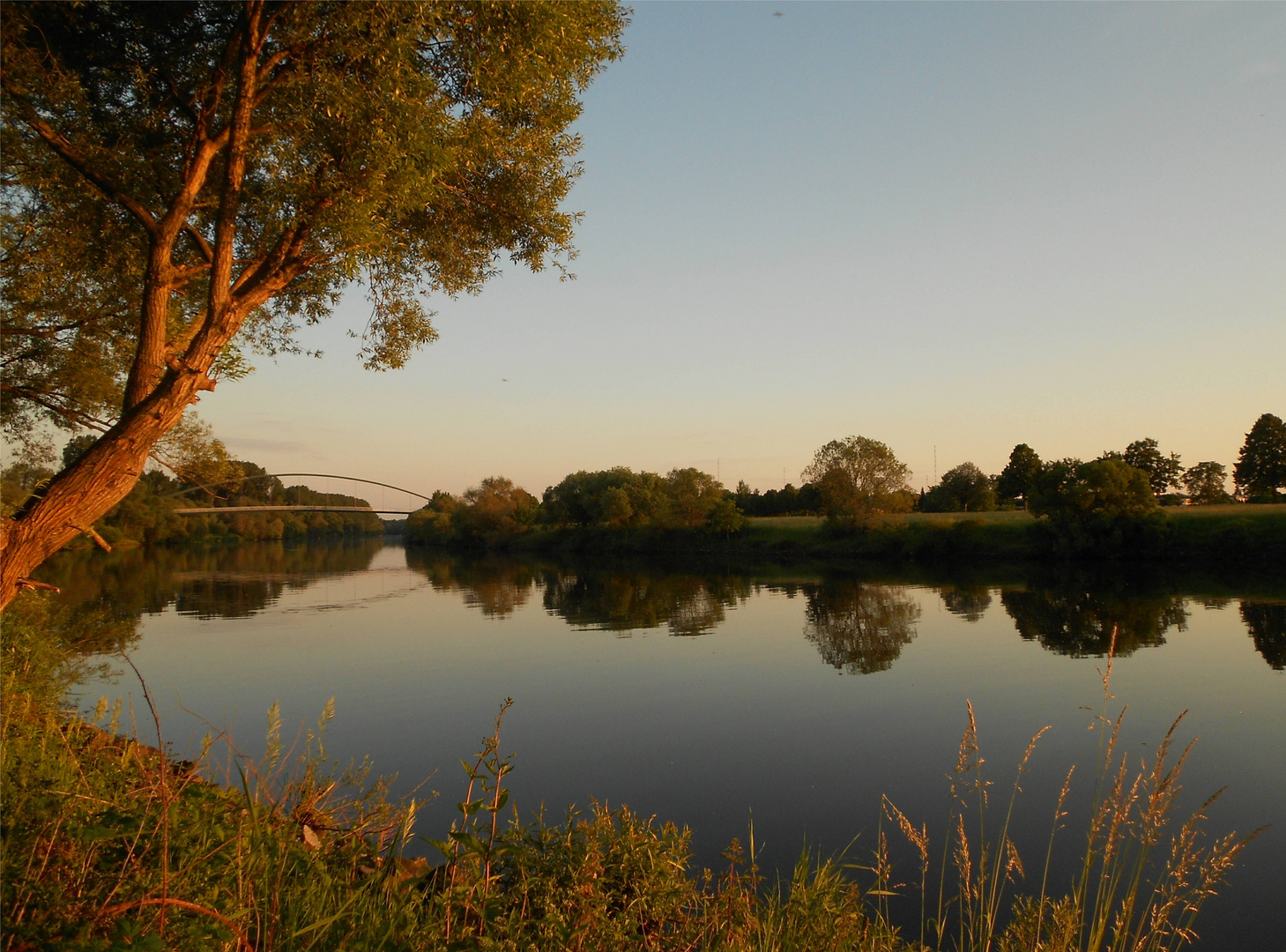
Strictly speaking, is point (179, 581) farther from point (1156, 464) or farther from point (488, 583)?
point (1156, 464)

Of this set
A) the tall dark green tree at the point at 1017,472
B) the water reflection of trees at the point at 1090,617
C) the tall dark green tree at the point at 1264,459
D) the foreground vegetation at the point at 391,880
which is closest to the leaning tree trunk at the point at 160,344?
the foreground vegetation at the point at 391,880

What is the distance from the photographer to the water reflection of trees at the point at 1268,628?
1471cm

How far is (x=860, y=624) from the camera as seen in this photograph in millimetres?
20094

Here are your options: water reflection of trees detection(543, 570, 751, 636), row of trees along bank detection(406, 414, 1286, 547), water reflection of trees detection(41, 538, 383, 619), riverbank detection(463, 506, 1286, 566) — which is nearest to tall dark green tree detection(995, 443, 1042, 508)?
row of trees along bank detection(406, 414, 1286, 547)

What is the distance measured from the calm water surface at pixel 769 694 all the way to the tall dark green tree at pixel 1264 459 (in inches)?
1752

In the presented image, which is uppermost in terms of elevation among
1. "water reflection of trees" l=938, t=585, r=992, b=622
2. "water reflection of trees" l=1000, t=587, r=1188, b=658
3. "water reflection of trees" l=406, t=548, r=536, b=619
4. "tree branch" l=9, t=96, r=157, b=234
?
"tree branch" l=9, t=96, r=157, b=234

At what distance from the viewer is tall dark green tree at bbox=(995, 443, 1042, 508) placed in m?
78.9

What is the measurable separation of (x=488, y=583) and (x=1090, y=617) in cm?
2531

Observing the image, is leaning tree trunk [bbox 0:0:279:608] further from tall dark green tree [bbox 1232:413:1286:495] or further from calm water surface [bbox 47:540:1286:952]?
tall dark green tree [bbox 1232:413:1286:495]

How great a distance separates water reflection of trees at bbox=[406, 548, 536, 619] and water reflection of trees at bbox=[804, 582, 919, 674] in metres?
9.72

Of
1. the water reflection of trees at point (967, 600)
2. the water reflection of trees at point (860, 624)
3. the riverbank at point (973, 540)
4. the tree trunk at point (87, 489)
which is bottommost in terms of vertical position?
the water reflection of trees at point (860, 624)

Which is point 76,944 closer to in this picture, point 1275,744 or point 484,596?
point 1275,744

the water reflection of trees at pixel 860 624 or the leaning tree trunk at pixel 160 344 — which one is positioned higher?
the leaning tree trunk at pixel 160 344

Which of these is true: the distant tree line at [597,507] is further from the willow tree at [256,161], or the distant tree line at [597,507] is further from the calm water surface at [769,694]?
the willow tree at [256,161]
